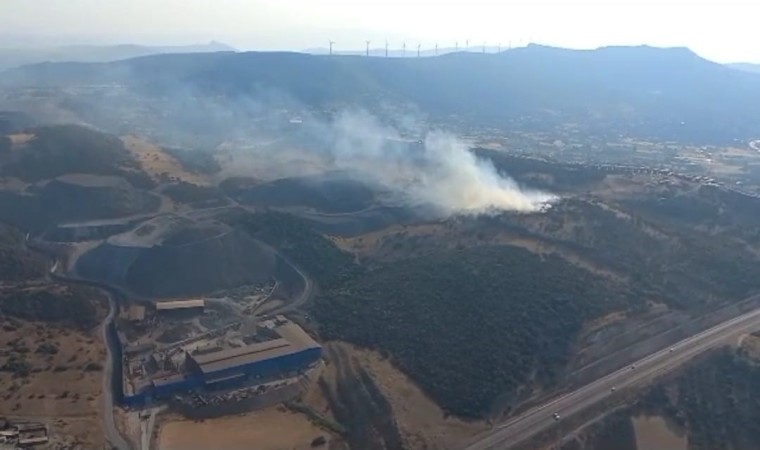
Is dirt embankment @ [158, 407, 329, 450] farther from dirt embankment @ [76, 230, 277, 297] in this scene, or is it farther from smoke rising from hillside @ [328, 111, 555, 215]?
smoke rising from hillside @ [328, 111, 555, 215]

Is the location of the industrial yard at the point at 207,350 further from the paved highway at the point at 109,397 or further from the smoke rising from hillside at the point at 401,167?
the smoke rising from hillside at the point at 401,167

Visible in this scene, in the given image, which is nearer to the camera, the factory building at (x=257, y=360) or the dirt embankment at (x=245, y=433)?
the dirt embankment at (x=245, y=433)

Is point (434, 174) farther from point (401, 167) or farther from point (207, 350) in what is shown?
point (207, 350)

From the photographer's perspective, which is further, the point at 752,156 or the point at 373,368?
the point at 752,156

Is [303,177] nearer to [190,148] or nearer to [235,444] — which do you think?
[190,148]

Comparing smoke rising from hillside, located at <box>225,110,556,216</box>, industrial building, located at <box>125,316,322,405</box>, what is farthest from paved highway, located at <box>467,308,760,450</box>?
smoke rising from hillside, located at <box>225,110,556,216</box>

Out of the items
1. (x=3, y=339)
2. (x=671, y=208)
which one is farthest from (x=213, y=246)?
(x=671, y=208)

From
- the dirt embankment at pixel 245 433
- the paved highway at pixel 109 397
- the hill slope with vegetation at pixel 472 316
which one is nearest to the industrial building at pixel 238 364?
the paved highway at pixel 109 397

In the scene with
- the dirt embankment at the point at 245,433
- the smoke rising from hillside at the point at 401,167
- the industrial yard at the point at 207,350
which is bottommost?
the dirt embankment at the point at 245,433
